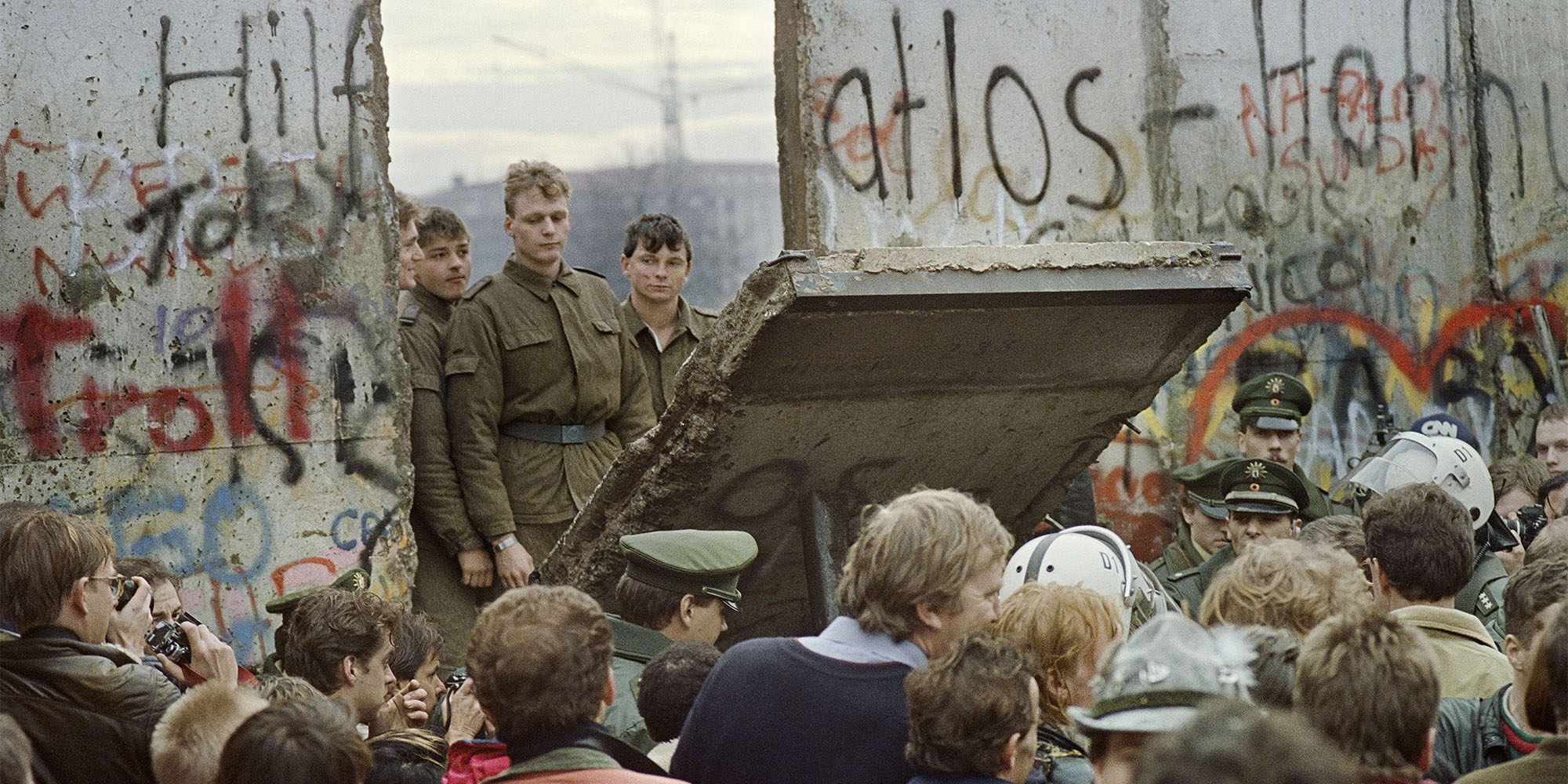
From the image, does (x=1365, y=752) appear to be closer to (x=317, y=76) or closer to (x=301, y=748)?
(x=301, y=748)

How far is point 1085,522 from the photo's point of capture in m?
6.37

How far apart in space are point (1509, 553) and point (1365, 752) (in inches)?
136

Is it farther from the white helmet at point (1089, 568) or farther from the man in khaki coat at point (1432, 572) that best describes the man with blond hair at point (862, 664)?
the man in khaki coat at point (1432, 572)

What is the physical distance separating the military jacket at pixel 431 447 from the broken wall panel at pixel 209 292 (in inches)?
3.2

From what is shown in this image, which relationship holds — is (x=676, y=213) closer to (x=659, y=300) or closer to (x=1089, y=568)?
(x=659, y=300)

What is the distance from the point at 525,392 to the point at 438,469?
47cm

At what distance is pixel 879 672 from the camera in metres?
2.99

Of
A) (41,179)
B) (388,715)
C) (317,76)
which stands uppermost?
(317,76)

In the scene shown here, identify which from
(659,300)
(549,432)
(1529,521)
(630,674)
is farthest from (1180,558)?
(630,674)

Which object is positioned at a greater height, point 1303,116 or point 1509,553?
point 1303,116

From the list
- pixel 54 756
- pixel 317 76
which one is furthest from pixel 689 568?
pixel 317 76

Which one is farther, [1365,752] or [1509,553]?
[1509,553]

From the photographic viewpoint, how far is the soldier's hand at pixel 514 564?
6.01 meters

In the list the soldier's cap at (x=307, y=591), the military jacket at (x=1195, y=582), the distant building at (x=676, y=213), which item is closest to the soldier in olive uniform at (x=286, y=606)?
the soldier's cap at (x=307, y=591)
